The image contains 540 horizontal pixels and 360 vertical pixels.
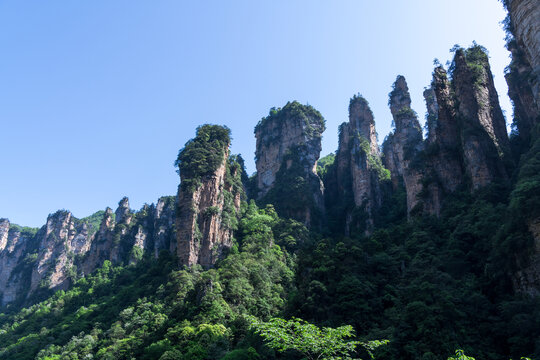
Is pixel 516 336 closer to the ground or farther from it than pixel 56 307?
closer to the ground

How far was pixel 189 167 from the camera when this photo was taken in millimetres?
56844

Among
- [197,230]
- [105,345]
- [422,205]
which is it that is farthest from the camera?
[197,230]

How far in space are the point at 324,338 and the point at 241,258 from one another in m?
38.6

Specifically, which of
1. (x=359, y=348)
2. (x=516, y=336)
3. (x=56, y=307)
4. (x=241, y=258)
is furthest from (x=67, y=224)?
(x=516, y=336)

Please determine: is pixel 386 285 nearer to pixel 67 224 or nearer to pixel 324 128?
pixel 324 128

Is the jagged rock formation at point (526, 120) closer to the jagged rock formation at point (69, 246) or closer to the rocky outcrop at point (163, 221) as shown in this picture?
the jagged rock formation at point (69, 246)

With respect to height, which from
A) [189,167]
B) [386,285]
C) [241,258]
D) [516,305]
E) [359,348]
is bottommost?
[359,348]

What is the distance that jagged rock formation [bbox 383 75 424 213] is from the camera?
6291cm

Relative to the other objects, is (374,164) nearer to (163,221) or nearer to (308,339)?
(163,221)

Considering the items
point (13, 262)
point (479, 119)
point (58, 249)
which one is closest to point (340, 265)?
point (479, 119)

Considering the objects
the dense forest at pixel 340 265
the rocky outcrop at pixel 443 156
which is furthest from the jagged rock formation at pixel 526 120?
the rocky outcrop at pixel 443 156

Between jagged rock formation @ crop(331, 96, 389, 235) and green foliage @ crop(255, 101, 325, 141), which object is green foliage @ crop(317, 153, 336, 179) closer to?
jagged rock formation @ crop(331, 96, 389, 235)

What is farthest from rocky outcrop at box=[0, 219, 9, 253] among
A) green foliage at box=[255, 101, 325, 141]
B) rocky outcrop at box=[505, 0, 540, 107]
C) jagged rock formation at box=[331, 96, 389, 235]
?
rocky outcrop at box=[505, 0, 540, 107]

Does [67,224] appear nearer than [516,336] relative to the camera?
No
